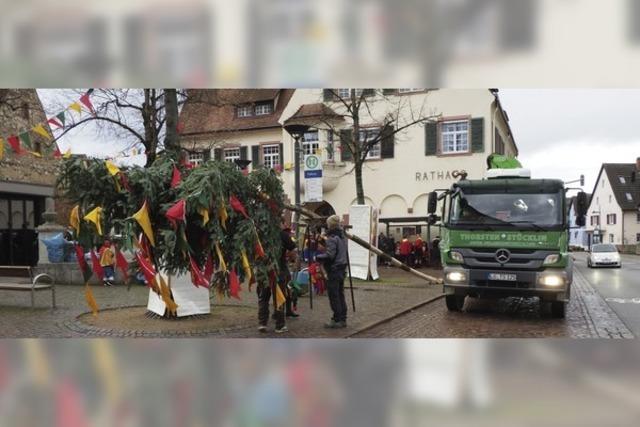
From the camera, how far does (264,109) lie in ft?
102

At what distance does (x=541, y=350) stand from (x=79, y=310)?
25.2 feet

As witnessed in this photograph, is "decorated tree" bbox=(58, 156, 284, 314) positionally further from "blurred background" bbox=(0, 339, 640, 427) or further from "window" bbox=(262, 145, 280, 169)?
"window" bbox=(262, 145, 280, 169)

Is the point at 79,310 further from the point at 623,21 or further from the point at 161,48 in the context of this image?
the point at 623,21

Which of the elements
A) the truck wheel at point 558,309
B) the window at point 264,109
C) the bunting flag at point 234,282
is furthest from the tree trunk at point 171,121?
the window at point 264,109

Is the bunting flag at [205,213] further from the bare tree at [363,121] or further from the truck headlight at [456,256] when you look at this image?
the bare tree at [363,121]

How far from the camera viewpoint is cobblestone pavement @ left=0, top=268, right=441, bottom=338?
8.12 m

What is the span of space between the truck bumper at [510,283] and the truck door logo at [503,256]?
19cm

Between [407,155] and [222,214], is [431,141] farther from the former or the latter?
[222,214]

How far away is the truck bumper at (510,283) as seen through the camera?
9548mm

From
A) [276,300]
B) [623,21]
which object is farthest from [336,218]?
[623,21]

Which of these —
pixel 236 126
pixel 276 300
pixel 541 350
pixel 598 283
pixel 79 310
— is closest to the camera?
pixel 541 350

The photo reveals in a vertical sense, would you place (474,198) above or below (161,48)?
below

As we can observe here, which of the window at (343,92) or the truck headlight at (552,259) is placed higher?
the window at (343,92)

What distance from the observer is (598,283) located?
18484 millimetres
